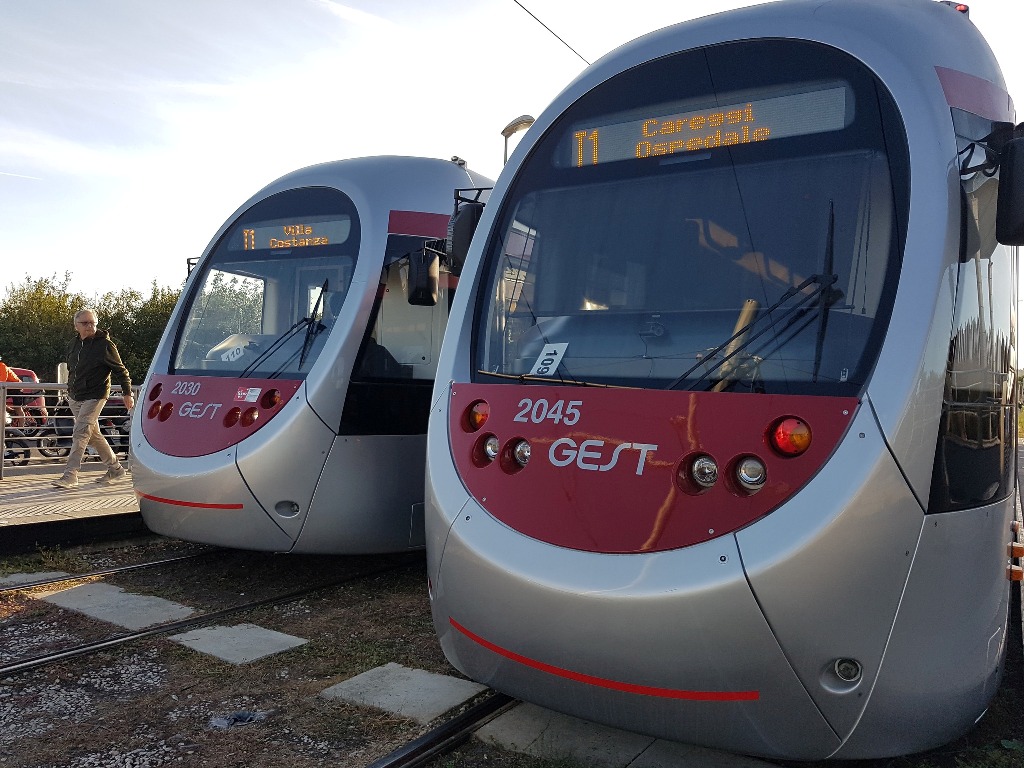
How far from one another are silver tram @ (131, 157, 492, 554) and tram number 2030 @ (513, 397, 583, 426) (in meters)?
2.41

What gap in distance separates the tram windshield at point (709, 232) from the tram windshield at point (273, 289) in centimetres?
222

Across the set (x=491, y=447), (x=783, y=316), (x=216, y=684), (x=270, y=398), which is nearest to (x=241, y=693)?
(x=216, y=684)

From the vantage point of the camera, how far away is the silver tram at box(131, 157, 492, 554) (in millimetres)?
5891

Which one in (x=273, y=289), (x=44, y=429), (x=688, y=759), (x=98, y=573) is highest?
(x=273, y=289)

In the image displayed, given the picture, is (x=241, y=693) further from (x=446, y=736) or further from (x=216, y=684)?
(x=446, y=736)

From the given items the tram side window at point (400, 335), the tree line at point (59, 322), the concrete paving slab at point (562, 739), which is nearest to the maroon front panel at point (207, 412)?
the tram side window at point (400, 335)

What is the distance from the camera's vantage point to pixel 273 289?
6625 millimetres

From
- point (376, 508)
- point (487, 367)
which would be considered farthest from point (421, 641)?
point (487, 367)

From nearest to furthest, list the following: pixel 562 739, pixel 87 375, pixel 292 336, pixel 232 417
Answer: pixel 562 739 < pixel 232 417 < pixel 292 336 < pixel 87 375

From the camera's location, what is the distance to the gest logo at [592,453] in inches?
131

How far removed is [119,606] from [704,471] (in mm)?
4098

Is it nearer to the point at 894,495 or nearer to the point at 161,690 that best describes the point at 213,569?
the point at 161,690

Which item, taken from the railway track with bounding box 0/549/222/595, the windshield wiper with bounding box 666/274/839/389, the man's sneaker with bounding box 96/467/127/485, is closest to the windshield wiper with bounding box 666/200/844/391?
the windshield wiper with bounding box 666/274/839/389

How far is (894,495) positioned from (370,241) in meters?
4.19
